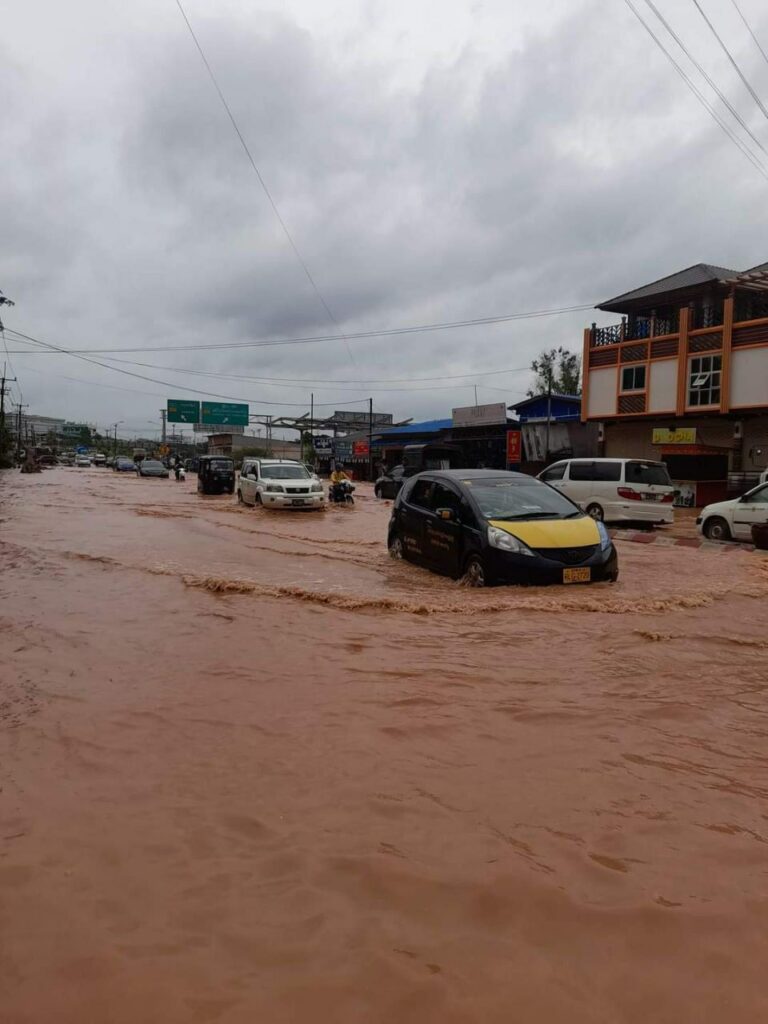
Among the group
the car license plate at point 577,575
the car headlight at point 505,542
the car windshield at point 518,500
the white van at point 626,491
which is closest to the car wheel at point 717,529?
the white van at point 626,491

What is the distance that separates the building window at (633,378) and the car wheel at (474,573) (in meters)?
23.1

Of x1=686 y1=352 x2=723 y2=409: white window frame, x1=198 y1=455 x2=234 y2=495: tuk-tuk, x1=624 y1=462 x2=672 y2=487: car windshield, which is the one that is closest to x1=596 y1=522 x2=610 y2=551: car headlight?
x1=624 y1=462 x2=672 y2=487: car windshield

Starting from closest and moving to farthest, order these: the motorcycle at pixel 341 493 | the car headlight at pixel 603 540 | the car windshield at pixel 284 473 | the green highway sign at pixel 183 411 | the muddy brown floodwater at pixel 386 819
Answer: the muddy brown floodwater at pixel 386 819 < the car headlight at pixel 603 540 < the car windshield at pixel 284 473 < the motorcycle at pixel 341 493 < the green highway sign at pixel 183 411

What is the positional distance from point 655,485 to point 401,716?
44.6ft

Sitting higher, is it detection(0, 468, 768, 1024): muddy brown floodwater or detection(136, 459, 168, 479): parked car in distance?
detection(136, 459, 168, 479): parked car in distance

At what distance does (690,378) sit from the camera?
26.8 m

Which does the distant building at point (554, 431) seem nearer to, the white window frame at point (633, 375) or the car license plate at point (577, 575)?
the white window frame at point (633, 375)

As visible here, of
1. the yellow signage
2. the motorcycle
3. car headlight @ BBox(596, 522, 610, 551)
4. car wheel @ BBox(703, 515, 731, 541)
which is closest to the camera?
car headlight @ BBox(596, 522, 610, 551)

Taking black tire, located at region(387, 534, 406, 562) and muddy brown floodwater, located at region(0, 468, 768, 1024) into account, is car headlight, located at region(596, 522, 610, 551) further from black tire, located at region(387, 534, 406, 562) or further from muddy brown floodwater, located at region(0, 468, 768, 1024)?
black tire, located at region(387, 534, 406, 562)

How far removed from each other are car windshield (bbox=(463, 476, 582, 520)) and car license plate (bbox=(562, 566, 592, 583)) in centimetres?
73

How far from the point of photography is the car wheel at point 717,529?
1373 cm

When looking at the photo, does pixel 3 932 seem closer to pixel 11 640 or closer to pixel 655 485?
pixel 11 640

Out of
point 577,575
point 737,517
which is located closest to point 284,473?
point 737,517

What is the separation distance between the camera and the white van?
16234mm
